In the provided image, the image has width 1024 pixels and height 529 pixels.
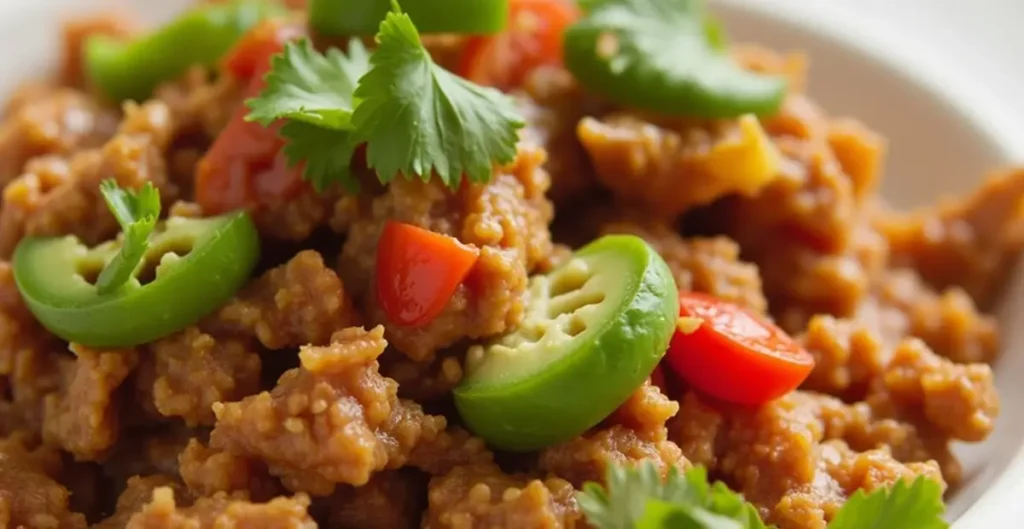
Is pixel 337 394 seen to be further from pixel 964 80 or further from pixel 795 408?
pixel 964 80

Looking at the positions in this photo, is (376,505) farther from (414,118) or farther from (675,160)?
(675,160)

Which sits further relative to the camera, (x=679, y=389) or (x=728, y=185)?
(x=728, y=185)

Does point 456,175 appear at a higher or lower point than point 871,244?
higher

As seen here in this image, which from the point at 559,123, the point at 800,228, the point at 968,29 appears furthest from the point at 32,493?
the point at 968,29

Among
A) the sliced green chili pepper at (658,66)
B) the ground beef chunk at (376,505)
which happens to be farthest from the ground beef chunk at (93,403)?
the sliced green chili pepper at (658,66)

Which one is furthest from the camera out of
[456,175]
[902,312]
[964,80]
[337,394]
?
[964,80]

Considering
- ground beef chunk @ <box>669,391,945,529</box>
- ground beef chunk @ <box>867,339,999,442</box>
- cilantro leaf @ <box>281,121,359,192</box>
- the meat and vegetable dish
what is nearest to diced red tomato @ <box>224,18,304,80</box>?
the meat and vegetable dish

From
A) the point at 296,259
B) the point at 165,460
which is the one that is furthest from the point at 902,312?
the point at 165,460
